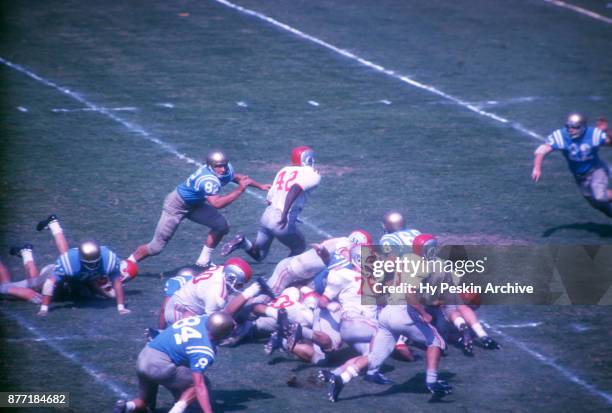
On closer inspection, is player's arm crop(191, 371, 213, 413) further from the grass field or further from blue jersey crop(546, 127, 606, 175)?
blue jersey crop(546, 127, 606, 175)

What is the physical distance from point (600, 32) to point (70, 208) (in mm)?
14822

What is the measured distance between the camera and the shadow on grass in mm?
14703

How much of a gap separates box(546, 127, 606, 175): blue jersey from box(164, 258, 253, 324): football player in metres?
5.61

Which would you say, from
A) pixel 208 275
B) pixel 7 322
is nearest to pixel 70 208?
pixel 7 322

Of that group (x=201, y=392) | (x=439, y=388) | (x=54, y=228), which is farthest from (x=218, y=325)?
(x=54, y=228)

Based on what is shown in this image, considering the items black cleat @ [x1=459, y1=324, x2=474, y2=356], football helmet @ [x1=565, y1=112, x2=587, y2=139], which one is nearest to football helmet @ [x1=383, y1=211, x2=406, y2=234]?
black cleat @ [x1=459, y1=324, x2=474, y2=356]

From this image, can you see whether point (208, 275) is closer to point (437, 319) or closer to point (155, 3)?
point (437, 319)

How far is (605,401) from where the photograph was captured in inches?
396

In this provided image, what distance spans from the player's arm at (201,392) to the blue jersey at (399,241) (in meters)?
3.19

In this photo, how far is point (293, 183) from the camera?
1295 cm

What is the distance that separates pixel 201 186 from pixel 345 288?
2532 millimetres

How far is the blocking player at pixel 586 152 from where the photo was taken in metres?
14.2

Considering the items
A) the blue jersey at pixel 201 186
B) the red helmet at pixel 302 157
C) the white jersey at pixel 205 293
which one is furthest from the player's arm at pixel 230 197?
the white jersey at pixel 205 293

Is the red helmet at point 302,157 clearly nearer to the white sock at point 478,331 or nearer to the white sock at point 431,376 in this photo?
the white sock at point 478,331
